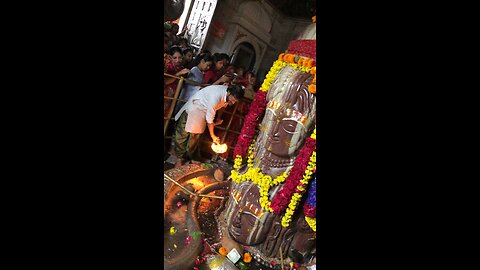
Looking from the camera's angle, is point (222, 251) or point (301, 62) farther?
point (222, 251)

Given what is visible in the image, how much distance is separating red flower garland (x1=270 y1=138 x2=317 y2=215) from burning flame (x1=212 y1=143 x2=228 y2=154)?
35cm

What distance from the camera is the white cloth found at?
123cm

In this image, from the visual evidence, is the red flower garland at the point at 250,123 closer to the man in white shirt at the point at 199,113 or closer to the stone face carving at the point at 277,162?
the stone face carving at the point at 277,162

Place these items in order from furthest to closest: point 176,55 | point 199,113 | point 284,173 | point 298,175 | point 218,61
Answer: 1. point 284,173
2. point 298,175
3. point 199,113
4. point 218,61
5. point 176,55

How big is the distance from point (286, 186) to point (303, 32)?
0.73 meters

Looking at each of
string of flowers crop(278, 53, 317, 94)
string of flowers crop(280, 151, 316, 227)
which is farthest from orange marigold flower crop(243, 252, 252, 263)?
string of flowers crop(278, 53, 317, 94)

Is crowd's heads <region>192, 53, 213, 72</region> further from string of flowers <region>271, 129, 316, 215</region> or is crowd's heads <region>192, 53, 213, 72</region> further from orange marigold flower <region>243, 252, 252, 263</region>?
orange marigold flower <region>243, 252, 252, 263</region>

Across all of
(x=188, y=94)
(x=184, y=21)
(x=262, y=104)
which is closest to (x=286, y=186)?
(x=262, y=104)

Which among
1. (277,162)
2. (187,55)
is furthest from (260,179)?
(187,55)

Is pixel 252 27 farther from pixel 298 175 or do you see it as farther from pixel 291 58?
pixel 298 175

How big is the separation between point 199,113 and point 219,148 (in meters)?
0.29

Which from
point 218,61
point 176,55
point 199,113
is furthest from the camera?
point 199,113

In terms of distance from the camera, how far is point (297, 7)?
1.16m

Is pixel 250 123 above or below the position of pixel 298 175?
above
